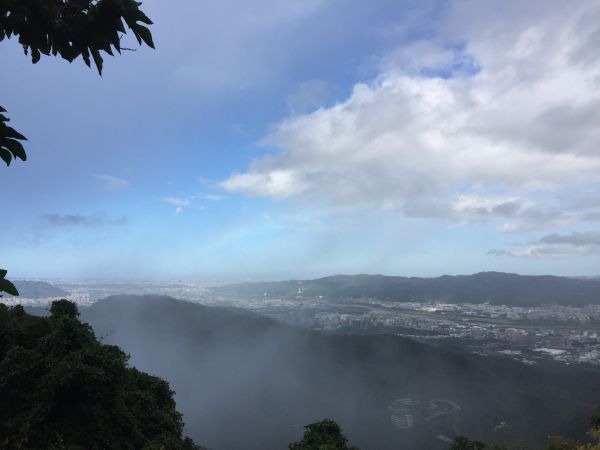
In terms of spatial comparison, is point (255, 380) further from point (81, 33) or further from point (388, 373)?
point (81, 33)

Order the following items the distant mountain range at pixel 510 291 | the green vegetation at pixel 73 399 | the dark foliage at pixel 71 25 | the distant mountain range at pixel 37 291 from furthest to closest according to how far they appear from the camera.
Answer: the distant mountain range at pixel 510 291 < the distant mountain range at pixel 37 291 < the green vegetation at pixel 73 399 < the dark foliage at pixel 71 25

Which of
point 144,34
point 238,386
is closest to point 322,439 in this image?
point 144,34

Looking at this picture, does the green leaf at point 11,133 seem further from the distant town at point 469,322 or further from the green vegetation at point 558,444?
the distant town at point 469,322

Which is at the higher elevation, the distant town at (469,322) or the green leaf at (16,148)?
the green leaf at (16,148)

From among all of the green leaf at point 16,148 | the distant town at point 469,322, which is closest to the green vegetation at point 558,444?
the green leaf at point 16,148

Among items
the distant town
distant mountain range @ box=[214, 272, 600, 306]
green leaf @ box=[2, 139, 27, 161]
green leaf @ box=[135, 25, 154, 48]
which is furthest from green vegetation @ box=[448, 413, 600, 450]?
distant mountain range @ box=[214, 272, 600, 306]

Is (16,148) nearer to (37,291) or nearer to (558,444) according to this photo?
(558,444)

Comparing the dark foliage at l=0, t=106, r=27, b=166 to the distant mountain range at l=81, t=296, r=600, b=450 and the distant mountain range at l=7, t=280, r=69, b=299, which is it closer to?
the distant mountain range at l=81, t=296, r=600, b=450
